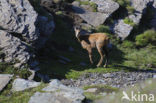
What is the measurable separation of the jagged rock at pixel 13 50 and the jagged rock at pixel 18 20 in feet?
4.17

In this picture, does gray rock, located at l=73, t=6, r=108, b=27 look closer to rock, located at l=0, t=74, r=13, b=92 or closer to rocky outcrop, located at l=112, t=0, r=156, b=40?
rocky outcrop, located at l=112, t=0, r=156, b=40

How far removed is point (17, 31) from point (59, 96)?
26.4ft

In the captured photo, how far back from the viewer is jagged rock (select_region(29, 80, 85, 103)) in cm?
807

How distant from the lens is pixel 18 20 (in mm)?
15375

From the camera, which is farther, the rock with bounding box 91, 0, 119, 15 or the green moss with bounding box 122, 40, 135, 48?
the rock with bounding box 91, 0, 119, 15

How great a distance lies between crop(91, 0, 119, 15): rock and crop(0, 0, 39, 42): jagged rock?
12857 millimetres

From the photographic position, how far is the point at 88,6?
2798 centimetres

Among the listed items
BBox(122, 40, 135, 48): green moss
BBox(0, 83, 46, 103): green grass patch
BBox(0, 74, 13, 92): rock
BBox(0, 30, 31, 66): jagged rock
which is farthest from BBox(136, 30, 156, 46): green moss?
BBox(0, 83, 46, 103): green grass patch

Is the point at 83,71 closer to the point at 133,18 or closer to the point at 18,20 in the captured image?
the point at 18,20

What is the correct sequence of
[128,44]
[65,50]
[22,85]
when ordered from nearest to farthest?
[22,85] < [65,50] < [128,44]

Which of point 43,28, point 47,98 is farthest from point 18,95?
point 43,28

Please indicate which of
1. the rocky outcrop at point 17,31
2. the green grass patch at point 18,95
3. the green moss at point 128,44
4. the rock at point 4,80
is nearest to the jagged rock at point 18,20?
the rocky outcrop at point 17,31

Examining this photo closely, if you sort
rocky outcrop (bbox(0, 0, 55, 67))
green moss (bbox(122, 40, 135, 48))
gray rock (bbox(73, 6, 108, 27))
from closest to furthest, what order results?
rocky outcrop (bbox(0, 0, 55, 67))
green moss (bbox(122, 40, 135, 48))
gray rock (bbox(73, 6, 108, 27))

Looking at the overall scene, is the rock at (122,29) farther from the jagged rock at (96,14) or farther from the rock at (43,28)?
the rock at (43,28)
